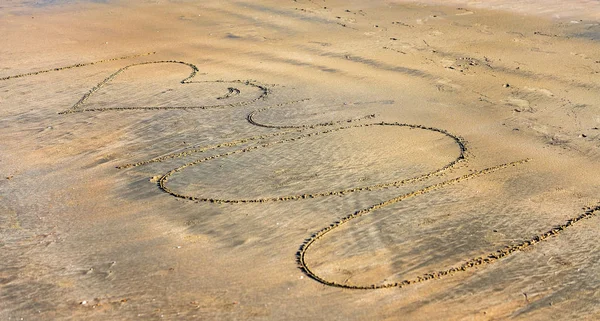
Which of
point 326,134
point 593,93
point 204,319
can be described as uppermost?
point 593,93

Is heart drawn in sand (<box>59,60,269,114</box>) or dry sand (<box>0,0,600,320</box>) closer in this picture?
dry sand (<box>0,0,600,320</box>)

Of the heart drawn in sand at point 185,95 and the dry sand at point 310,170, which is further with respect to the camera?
the heart drawn in sand at point 185,95

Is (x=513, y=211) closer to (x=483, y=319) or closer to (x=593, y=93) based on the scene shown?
(x=483, y=319)

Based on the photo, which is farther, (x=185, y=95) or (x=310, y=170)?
(x=185, y=95)

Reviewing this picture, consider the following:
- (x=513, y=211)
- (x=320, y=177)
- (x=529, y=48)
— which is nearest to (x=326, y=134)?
(x=320, y=177)
